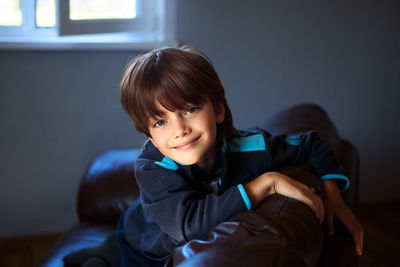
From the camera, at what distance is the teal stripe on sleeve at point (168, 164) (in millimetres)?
1196

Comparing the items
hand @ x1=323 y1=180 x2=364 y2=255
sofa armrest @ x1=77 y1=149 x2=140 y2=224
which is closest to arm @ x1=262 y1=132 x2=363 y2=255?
hand @ x1=323 y1=180 x2=364 y2=255

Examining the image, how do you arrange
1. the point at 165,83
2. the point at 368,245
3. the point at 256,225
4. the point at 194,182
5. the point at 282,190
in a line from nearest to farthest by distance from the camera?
the point at 256,225 → the point at 282,190 → the point at 165,83 → the point at 194,182 → the point at 368,245

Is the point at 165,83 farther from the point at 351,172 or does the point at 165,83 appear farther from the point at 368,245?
the point at 368,245

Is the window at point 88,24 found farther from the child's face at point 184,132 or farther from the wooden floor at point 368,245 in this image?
the child's face at point 184,132

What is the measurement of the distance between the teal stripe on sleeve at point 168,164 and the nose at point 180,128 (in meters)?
0.10

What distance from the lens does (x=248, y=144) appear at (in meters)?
1.33

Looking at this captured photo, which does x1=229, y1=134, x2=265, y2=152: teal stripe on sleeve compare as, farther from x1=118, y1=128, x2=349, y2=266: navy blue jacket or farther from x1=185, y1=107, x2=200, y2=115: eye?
x1=185, y1=107, x2=200, y2=115: eye

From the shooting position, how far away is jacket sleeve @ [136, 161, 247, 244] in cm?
101

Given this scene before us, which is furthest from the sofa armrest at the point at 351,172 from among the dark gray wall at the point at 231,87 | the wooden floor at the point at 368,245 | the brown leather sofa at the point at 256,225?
the dark gray wall at the point at 231,87

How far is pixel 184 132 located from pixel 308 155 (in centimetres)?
40

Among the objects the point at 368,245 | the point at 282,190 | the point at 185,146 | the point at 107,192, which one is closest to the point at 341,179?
the point at 282,190

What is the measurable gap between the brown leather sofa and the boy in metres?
0.06

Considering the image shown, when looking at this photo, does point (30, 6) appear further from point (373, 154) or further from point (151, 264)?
point (373, 154)

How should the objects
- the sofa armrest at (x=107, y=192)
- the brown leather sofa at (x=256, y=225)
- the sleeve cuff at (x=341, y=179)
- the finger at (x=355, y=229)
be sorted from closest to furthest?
the brown leather sofa at (x=256, y=225) → the finger at (x=355, y=229) → the sleeve cuff at (x=341, y=179) → the sofa armrest at (x=107, y=192)
